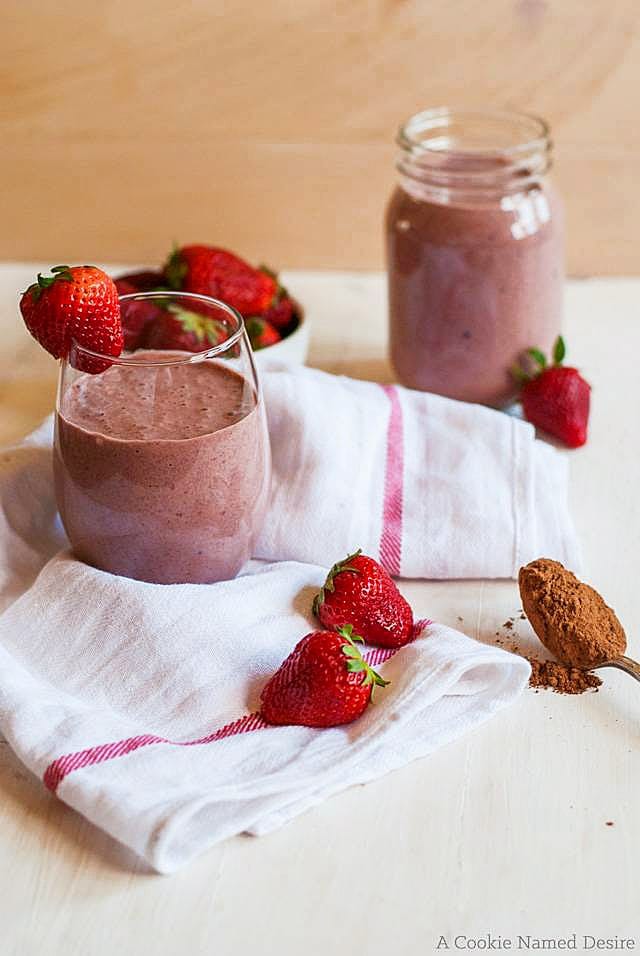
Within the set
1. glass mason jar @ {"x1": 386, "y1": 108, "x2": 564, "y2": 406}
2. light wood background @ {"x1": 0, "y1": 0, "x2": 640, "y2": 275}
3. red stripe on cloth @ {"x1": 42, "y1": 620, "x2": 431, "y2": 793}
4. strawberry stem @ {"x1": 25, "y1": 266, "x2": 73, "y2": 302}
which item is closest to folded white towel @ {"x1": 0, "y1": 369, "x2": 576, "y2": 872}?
red stripe on cloth @ {"x1": 42, "y1": 620, "x2": 431, "y2": 793}

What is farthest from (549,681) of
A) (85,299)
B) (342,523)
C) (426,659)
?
(85,299)

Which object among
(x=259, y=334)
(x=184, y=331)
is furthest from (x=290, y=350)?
(x=184, y=331)

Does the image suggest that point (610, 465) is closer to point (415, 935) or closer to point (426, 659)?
point (426, 659)

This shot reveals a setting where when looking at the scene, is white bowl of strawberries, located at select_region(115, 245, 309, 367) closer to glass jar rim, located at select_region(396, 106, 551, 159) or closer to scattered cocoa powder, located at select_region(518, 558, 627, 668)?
glass jar rim, located at select_region(396, 106, 551, 159)

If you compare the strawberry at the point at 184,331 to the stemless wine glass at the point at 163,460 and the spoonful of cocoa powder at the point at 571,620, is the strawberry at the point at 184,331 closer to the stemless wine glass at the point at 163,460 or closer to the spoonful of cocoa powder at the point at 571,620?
the stemless wine glass at the point at 163,460

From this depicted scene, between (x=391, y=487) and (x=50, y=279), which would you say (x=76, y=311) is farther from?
(x=391, y=487)

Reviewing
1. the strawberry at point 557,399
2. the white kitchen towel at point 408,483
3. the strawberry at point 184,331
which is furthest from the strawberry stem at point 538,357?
the strawberry at point 184,331
